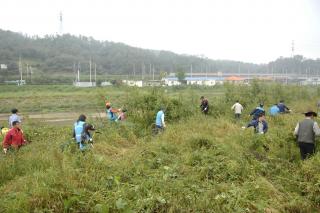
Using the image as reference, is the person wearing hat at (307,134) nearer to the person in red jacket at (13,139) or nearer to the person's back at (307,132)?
the person's back at (307,132)

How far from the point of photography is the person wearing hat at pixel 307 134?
→ 23.9 feet

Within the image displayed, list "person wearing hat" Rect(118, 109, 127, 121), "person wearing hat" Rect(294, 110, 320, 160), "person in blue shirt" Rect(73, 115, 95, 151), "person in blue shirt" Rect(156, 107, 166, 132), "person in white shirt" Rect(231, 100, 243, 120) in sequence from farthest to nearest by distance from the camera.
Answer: "person in white shirt" Rect(231, 100, 243, 120), "person wearing hat" Rect(118, 109, 127, 121), "person in blue shirt" Rect(156, 107, 166, 132), "person in blue shirt" Rect(73, 115, 95, 151), "person wearing hat" Rect(294, 110, 320, 160)

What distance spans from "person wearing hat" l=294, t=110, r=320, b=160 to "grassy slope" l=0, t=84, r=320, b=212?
39 cm

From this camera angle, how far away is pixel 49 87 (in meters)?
48.5

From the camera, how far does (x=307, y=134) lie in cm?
735

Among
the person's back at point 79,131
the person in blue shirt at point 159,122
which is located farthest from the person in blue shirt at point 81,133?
the person in blue shirt at point 159,122

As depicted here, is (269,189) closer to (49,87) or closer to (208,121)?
(208,121)

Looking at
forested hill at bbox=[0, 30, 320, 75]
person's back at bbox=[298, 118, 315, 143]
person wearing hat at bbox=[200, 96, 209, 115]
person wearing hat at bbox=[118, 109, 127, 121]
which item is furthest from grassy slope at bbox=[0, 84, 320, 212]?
forested hill at bbox=[0, 30, 320, 75]

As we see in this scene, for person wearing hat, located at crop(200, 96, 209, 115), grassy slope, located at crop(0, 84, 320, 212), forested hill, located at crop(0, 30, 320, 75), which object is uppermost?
forested hill, located at crop(0, 30, 320, 75)

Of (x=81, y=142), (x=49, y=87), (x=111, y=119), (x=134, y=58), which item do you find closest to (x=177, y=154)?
(x=81, y=142)

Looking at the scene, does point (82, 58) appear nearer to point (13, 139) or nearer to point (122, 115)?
point (122, 115)

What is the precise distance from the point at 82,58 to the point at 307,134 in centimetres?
9282

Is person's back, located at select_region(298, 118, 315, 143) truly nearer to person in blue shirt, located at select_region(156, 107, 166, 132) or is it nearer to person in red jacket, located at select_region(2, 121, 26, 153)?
person in blue shirt, located at select_region(156, 107, 166, 132)

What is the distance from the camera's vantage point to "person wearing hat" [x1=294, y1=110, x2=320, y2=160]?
7293 mm
